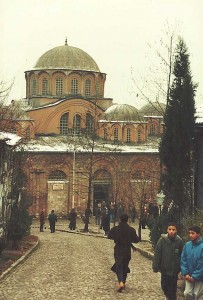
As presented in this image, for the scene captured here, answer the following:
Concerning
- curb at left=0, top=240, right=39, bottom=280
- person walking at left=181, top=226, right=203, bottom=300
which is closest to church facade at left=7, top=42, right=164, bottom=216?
curb at left=0, top=240, right=39, bottom=280

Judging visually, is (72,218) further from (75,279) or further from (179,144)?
(75,279)

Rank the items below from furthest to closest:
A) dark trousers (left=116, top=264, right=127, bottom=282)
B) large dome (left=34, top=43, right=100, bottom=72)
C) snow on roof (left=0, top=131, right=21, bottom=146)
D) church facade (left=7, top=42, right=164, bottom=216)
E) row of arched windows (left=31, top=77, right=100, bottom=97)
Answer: large dome (left=34, top=43, right=100, bottom=72), row of arched windows (left=31, top=77, right=100, bottom=97), church facade (left=7, top=42, right=164, bottom=216), snow on roof (left=0, top=131, right=21, bottom=146), dark trousers (left=116, top=264, right=127, bottom=282)

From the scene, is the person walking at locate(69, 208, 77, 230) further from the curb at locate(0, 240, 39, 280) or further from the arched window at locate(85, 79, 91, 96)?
the arched window at locate(85, 79, 91, 96)

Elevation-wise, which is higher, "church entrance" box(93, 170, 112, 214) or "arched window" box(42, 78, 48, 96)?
"arched window" box(42, 78, 48, 96)

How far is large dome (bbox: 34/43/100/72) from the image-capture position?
51.9 m

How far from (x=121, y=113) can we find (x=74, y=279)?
37480mm

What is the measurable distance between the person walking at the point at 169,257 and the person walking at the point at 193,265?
677mm

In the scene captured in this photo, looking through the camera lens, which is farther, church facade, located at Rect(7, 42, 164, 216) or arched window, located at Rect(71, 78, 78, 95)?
arched window, located at Rect(71, 78, 78, 95)

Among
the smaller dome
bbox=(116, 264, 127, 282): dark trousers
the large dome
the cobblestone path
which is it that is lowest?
the cobblestone path

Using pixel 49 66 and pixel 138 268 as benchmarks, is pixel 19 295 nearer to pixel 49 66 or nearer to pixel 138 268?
pixel 138 268

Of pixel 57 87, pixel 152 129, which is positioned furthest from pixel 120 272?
pixel 152 129

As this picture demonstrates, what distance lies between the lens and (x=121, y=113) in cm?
4956

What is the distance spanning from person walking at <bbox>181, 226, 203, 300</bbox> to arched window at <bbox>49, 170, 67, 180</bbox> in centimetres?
3805

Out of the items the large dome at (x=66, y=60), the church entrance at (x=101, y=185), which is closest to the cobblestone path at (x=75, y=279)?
the church entrance at (x=101, y=185)
